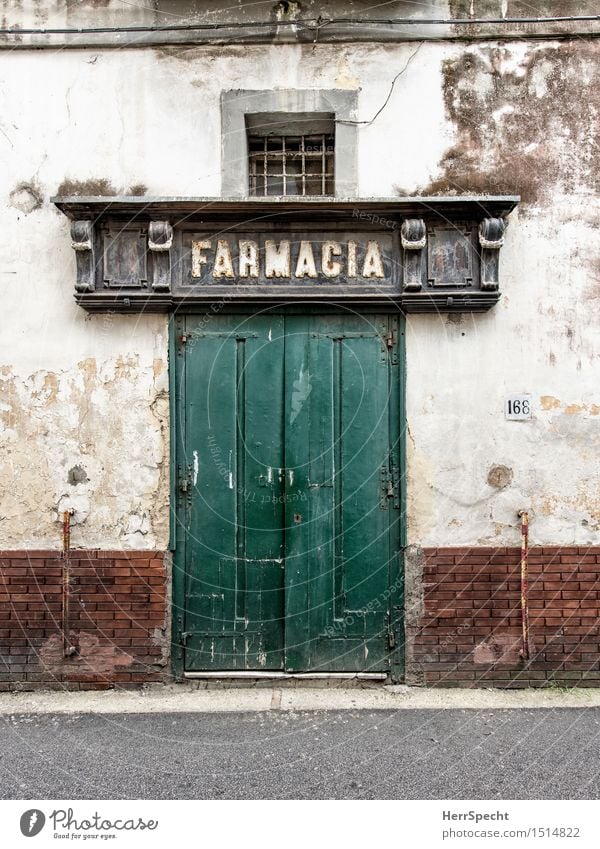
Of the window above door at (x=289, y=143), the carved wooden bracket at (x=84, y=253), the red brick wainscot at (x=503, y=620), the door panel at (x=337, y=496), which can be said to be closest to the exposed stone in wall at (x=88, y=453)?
the carved wooden bracket at (x=84, y=253)

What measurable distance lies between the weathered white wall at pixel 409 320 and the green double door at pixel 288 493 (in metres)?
0.23

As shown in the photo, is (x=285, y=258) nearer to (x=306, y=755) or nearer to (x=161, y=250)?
(x=161, y=250)

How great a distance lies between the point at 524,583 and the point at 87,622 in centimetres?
338

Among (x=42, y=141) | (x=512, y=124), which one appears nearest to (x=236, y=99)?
(x=42, y=141)

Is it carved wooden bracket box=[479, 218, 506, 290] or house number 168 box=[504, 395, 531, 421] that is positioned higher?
carved wooden bracket box=[479, 218, 506, 290]

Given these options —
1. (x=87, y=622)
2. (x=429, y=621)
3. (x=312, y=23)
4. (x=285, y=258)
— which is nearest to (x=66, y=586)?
(x=87, y=622)

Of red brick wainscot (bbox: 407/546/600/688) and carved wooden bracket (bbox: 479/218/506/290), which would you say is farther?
red brick wainscot (bbox: 407/546/600/688)

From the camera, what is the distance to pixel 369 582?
5.70 meters

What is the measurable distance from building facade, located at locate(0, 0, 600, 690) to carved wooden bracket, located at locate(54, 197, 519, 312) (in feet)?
0.07

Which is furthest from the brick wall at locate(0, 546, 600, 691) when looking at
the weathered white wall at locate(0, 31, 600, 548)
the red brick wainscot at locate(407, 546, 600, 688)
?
the weathered white wall at locate(0, 31, 600, 548)

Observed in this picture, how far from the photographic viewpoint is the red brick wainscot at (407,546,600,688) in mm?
5598

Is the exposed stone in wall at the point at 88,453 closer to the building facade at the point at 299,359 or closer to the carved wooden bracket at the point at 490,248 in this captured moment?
the building facade at the point at 299,359

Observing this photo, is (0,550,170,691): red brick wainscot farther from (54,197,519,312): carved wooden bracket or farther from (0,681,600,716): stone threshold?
(54,197,519,312): carved wooden bracket

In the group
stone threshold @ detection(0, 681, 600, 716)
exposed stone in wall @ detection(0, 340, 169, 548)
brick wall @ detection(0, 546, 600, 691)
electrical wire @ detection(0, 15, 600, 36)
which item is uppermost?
electrical wire @ detection(0, 15, 600, 36)
